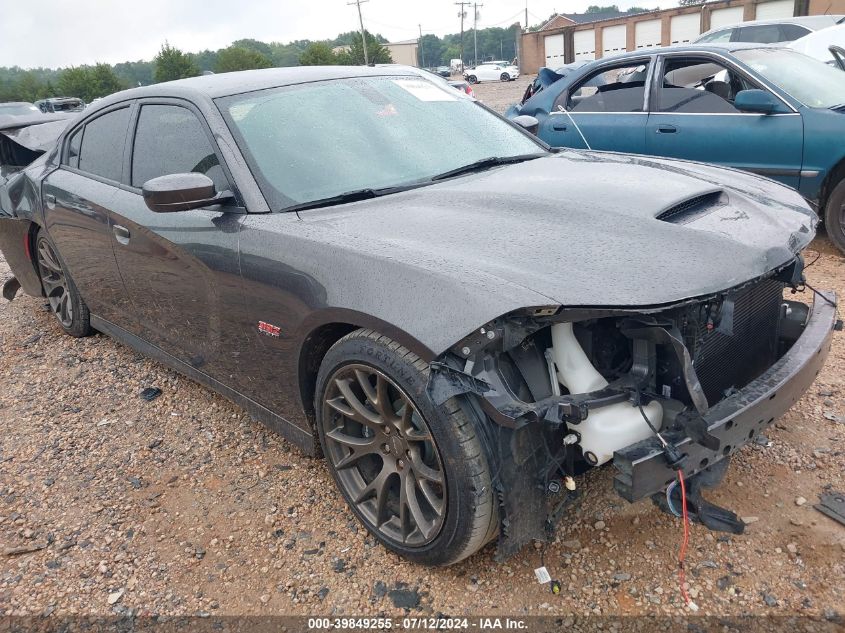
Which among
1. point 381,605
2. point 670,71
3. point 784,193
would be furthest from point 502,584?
point 670,71

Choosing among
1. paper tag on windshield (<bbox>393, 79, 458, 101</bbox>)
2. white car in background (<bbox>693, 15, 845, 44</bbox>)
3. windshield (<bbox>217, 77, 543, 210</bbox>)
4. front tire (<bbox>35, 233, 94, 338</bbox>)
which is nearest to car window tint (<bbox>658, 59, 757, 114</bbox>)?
windshield (<bbox>217, 77, 543, 210</bbox>)

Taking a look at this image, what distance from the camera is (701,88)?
559cm

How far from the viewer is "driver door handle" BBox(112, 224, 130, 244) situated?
3282mm

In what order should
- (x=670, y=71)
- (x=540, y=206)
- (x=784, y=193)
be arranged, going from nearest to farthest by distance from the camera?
(x=540, y=206), (x=784, y=193), (x=670, y=71)

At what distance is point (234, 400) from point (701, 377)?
6.49 feet

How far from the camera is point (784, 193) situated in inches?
111

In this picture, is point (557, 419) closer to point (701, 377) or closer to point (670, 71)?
point (701, 377)

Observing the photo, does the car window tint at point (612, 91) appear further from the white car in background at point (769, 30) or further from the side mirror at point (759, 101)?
the white car in background at point (769, 30)

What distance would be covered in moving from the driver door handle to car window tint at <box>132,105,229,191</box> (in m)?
0.23

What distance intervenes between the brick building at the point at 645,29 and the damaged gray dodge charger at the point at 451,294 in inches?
1060

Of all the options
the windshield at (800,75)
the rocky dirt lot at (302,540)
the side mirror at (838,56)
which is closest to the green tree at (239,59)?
the side mirror at (838,56)

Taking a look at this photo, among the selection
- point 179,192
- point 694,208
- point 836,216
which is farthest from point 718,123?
point 179,192

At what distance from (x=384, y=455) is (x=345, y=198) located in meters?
1.01

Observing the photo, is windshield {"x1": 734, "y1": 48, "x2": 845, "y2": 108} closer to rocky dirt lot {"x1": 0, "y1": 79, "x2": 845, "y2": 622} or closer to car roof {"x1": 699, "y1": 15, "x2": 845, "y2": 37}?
rocky dirt lot {"x1": 0, "y1": 79, "x2": 845, "y2": 622}
